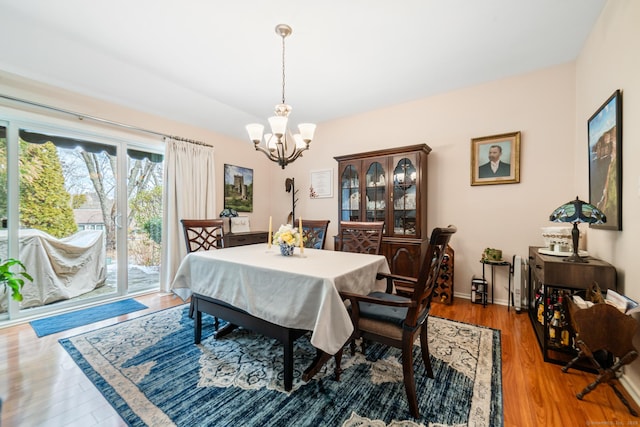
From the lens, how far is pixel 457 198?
3355 mm

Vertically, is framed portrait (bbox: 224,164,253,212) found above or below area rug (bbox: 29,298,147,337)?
above

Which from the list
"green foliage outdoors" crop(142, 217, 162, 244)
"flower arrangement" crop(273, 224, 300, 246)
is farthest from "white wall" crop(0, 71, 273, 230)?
"flower arrangement" crop(273, 224, 300, 246)

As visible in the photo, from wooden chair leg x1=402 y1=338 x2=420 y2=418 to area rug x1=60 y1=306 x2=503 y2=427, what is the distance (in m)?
0.06

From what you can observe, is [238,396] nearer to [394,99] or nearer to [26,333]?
[26,333]

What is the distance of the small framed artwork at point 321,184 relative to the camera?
443cm

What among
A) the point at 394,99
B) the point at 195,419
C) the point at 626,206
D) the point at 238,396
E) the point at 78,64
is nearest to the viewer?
the point at 195,419

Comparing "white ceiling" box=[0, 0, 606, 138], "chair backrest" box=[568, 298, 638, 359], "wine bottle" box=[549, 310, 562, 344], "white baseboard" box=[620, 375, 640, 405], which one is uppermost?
"white ceiling" box=[0, 0, 606, 138]

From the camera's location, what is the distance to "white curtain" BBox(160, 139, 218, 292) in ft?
11.6

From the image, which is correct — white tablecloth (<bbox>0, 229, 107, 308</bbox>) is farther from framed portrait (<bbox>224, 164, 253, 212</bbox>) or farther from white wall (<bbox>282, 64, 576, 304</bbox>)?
white wall (<bbox>282, 64, 576, 304</bbox>)

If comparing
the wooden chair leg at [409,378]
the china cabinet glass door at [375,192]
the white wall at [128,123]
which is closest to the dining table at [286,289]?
the wooden chair leg at [409,378]

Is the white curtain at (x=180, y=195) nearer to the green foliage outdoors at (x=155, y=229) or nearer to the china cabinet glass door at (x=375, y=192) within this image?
the green foliage outdoors at (x=155, y=229)

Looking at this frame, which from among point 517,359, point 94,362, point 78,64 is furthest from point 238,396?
point 78,64

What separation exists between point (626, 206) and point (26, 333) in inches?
189

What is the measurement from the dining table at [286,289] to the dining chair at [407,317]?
0.53ft
